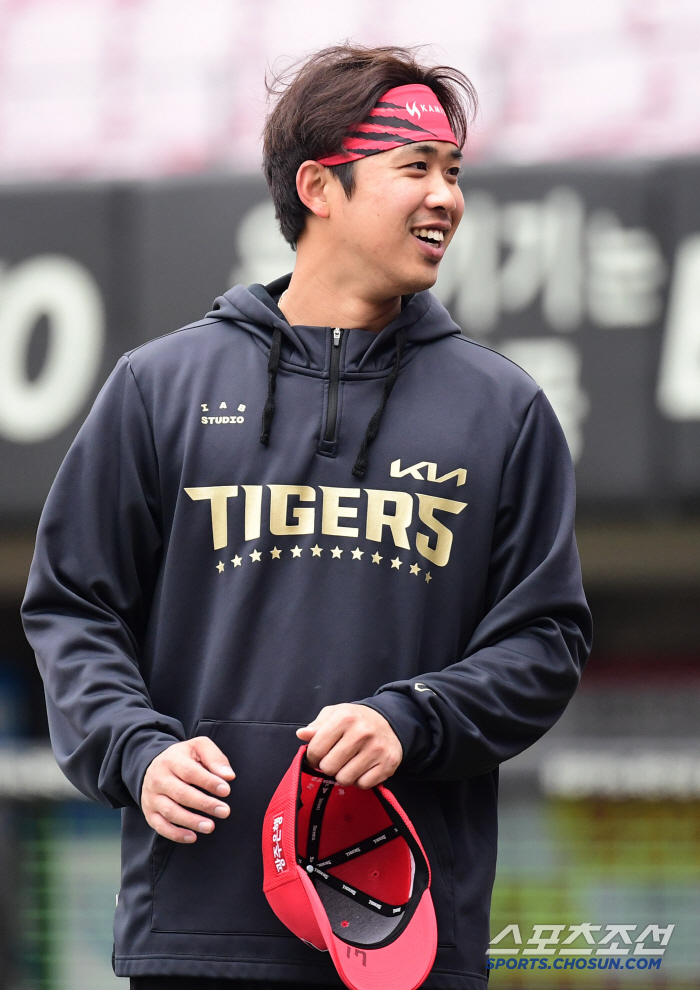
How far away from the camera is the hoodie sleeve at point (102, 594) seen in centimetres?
200

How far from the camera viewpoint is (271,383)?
214 centimetres

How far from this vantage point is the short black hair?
2.20 m

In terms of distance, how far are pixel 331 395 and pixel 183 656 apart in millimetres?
442

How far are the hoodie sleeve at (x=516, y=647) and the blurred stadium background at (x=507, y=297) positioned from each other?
1.81 m

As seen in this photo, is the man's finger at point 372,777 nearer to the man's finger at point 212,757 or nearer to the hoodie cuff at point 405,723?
the hoodie cuff at point 405,723

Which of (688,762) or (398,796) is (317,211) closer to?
(398,796)

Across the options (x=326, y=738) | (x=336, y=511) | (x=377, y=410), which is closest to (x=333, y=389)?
(x=377, y=410)

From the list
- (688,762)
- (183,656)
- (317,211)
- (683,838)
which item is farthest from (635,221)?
(183,656)

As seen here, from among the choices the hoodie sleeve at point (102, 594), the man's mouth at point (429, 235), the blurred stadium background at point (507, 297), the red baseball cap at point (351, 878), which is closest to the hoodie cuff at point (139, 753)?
the hoodie sleeve at point (102, 594)

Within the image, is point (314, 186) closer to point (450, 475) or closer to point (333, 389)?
point (333, 389)

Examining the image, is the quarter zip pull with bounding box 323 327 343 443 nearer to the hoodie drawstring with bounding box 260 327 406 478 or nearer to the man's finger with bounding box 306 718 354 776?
the hoodie drawstring with bounding box 260 327 406 478

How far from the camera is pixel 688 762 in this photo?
5809 millimetres

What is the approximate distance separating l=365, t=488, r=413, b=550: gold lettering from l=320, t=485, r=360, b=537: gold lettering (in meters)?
0.02

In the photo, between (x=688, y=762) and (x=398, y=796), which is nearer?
(x=398, y=796)
